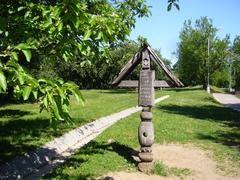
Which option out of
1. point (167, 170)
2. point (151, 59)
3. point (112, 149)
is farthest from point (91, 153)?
point (151, 59)

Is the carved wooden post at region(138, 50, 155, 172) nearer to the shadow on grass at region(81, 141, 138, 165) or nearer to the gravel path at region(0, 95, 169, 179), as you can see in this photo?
the shadow on grass at region(81, 141, 138, 165)

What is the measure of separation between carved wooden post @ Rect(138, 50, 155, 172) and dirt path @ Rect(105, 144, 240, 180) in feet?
1.23

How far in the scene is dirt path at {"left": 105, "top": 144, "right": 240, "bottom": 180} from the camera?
28.4 ft

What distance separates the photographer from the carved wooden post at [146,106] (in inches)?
353

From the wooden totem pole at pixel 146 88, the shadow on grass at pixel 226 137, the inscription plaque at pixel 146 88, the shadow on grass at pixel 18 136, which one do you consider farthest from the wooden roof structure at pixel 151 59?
the shadow on grass at pixel 226 137

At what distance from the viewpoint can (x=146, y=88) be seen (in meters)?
8.98

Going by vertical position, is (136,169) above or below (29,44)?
below

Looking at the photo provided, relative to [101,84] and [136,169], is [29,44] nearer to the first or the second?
[136,169]

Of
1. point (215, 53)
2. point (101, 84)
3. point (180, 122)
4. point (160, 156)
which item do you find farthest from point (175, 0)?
point (215, 53)

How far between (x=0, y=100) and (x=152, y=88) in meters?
22.5

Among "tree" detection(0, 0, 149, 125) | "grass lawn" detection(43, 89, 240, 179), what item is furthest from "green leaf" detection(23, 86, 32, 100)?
"grass lawn" detection(43, 89, 240, 179)

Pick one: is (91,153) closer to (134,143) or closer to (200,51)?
(134,143)

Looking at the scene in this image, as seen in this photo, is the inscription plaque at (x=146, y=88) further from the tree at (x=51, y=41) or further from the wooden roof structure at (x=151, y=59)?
the tree at (x=51, y=41)

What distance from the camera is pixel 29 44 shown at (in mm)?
4004
